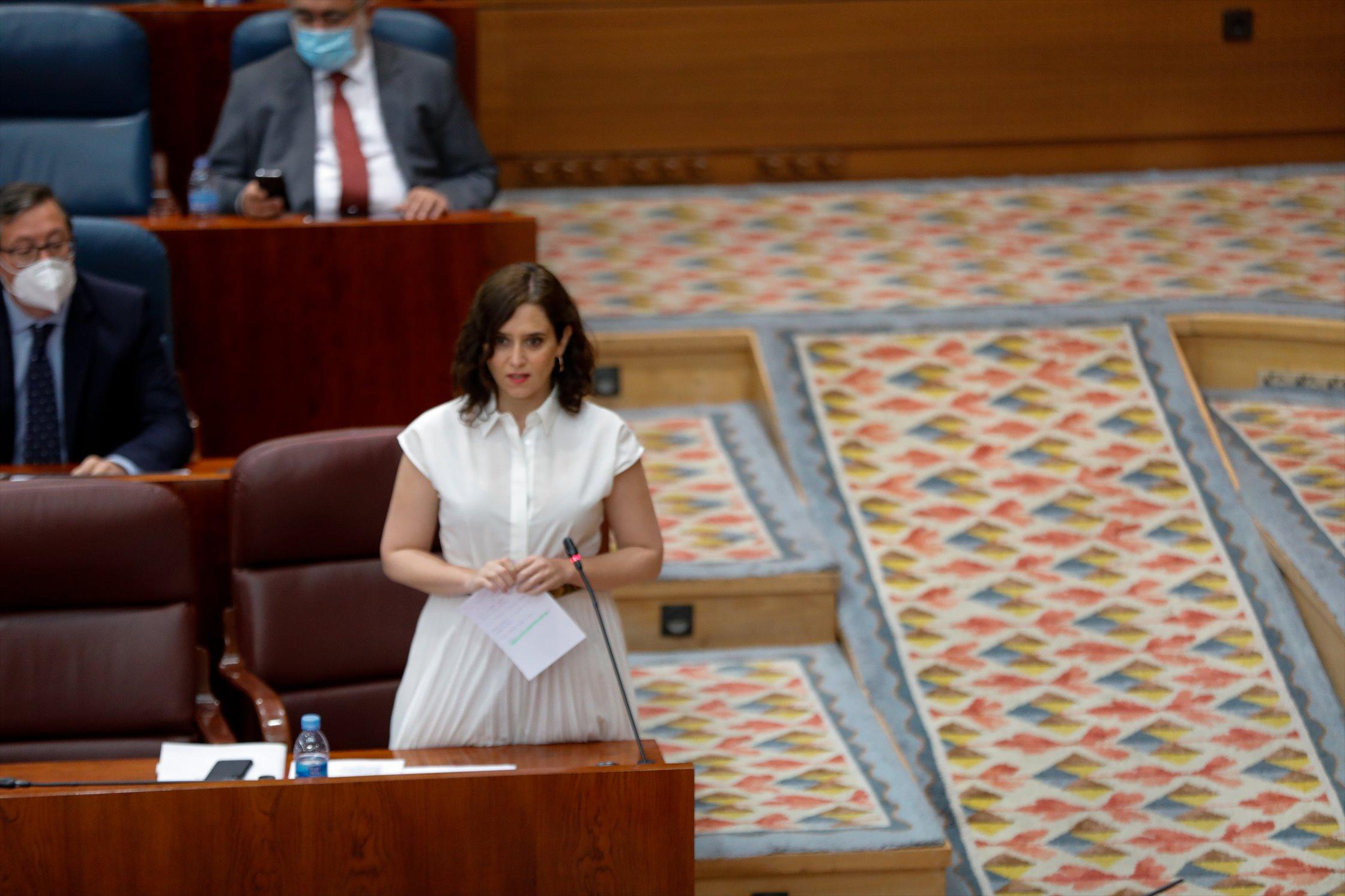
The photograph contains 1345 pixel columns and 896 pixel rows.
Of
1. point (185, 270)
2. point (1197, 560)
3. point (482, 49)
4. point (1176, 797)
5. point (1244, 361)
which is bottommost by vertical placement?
point (1176, 797)

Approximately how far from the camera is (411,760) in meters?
1.85

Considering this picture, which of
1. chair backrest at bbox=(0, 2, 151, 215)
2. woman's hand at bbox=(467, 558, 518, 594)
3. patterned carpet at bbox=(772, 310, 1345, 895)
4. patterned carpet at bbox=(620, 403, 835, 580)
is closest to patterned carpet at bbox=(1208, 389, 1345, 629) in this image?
patterned carpet at bbox=(772, 310, 1345, 895)

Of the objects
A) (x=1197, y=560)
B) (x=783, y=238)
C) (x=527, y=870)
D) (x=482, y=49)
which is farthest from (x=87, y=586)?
(x=482, y=49)

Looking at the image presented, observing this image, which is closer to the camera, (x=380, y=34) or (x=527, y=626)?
(x=527, y=626)

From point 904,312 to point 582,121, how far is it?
4.23 ft

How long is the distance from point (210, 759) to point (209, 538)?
0.51 metres

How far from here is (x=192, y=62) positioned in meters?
3.35

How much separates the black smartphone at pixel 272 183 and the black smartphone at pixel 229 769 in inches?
53.3

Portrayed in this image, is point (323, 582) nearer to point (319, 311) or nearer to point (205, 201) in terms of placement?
point (319, 311)

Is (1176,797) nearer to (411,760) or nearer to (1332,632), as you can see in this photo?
(1332,632)

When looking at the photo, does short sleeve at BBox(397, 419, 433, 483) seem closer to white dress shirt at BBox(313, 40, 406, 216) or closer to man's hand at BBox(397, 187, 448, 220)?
man's hand at BBox(397, 187, 448, 220)

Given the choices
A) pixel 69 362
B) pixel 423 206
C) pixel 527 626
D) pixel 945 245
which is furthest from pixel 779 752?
pixel 945 245

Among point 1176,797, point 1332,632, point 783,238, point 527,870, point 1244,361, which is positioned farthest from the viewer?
point 783,238

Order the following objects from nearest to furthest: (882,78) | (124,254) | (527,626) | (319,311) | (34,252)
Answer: (527,626) < (34,252) < (124,254) < (319,311) < (882,78)
